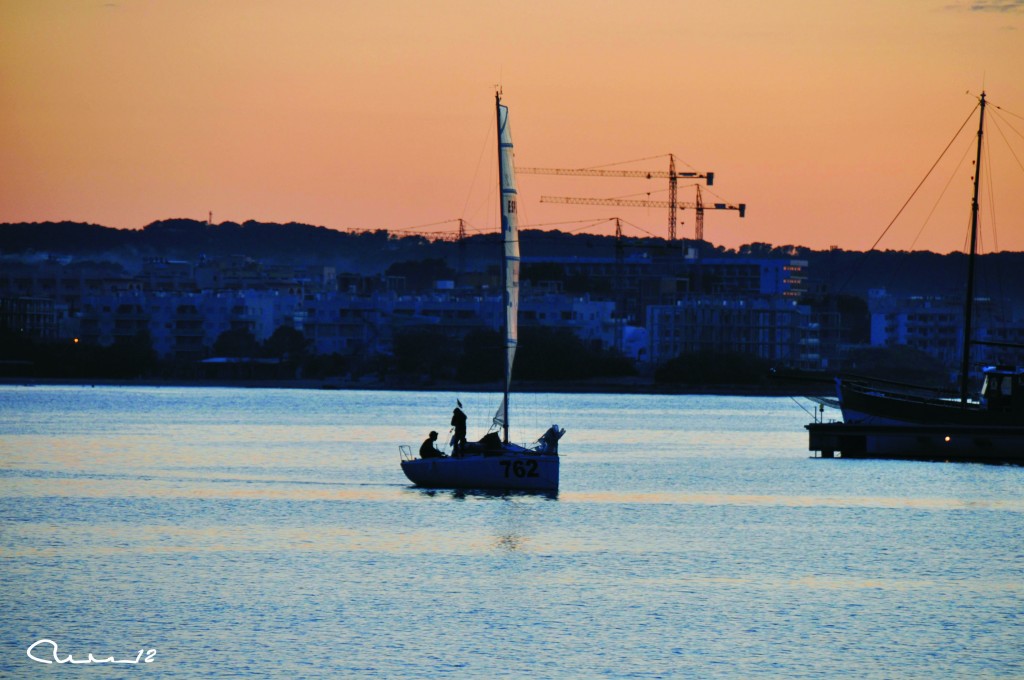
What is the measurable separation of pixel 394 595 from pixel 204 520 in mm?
14879

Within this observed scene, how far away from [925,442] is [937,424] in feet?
3.38

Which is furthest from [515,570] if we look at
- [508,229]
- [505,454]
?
[508,229]

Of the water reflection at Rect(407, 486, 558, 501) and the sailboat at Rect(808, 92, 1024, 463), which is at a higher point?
the sailboat at Rect(808, 92, 1024, 463)

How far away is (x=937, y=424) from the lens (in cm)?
7338

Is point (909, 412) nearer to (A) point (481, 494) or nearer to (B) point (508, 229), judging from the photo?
(A) point (481, 494)

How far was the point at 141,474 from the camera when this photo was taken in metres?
65.4

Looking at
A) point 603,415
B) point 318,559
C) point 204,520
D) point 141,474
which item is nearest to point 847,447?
point 141,474

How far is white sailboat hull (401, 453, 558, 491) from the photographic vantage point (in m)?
50.2

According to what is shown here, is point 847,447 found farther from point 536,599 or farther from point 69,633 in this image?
point 69,633

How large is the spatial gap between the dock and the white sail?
25697 millimetres
